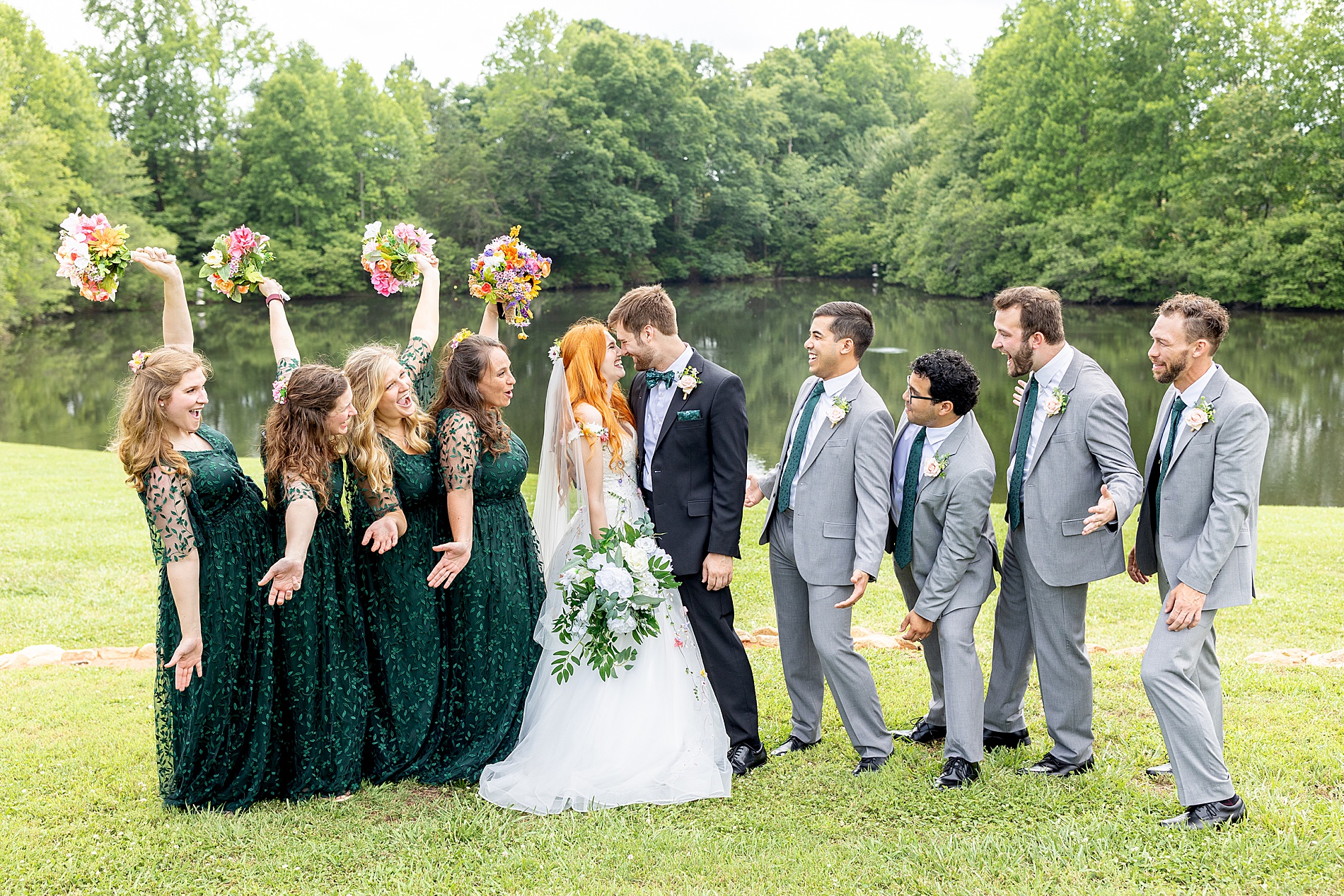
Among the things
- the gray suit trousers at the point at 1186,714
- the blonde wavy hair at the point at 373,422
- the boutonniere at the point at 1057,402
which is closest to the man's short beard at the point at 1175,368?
the boutonniere at the point at 1057,402

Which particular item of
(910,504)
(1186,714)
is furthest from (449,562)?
(1186,714)

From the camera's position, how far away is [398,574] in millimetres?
4863

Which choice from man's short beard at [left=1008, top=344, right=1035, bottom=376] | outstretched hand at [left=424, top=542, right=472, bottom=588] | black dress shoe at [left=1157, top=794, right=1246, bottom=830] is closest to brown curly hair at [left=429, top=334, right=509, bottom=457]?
outstretched hand at [left=424, top=542, right=472, bottom=588]

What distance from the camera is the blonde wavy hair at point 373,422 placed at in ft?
15.1

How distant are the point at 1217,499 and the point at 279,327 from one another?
454 cm

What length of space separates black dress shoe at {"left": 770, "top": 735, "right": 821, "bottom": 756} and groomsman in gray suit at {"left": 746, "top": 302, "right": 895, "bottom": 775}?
0.35 m

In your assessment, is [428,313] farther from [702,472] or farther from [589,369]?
[702,472]

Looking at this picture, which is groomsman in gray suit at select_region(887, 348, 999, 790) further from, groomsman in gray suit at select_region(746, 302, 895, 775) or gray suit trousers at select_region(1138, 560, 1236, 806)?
gray suit trousers at select_region(1138, 560, 1236, 806)

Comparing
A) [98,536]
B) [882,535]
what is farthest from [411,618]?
[98,536]

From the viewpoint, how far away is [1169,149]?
43000mm

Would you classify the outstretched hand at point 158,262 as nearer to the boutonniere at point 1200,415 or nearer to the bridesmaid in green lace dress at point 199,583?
the bridesmaid in green lace dress at point 199,583

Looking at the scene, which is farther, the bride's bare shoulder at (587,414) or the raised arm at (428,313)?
the raised arm at (428,313)

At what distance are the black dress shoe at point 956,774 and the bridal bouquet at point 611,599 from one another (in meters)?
1.49

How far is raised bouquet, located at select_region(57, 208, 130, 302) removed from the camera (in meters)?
4.72
